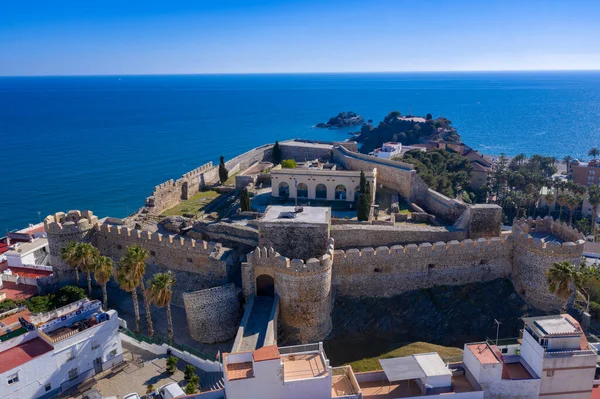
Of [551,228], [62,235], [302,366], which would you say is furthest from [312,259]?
[62,235]

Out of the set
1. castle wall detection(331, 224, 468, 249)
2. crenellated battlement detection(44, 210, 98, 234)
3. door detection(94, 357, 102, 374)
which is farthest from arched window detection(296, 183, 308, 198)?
door detection(94, 357, 102, 374)

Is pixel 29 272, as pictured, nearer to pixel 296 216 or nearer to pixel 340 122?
pixel 296 216

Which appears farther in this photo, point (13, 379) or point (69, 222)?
point (69, 222)

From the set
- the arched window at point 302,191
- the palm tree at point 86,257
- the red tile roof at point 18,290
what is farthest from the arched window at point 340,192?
the red tile roof at point 18,290

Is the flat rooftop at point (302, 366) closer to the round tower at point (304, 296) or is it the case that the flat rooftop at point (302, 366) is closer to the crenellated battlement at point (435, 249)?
the round tower at point (304, 296)

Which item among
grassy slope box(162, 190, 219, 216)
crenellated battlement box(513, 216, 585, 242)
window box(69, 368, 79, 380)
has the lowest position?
window box(69, 368, 79, 380)

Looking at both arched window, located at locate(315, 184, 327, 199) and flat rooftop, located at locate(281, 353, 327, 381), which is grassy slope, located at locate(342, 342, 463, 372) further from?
arched window, located at locate(315, 184, 327, 199)
